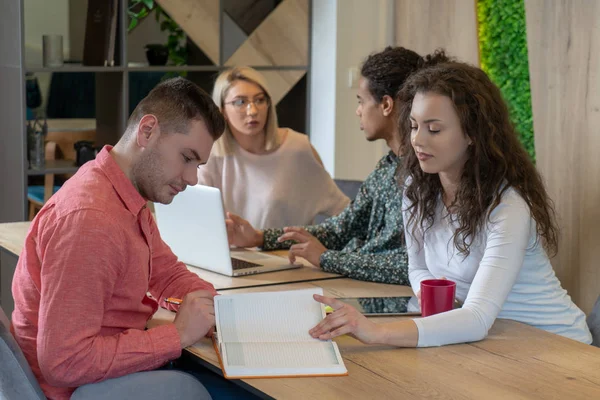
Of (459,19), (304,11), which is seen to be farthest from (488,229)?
(304,11)

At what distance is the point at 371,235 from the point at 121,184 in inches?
42.2

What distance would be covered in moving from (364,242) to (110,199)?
1.11 metres

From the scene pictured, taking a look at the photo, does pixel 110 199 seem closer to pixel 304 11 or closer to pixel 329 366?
pixel 329 366

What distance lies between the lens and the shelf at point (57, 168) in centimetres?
374

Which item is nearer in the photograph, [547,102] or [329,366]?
[329,366]

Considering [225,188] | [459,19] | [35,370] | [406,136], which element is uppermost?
[459,19]

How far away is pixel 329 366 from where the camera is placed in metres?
1.51

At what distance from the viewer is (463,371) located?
1508 mm

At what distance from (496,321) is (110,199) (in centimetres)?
90

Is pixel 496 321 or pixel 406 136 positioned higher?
pixel 406 136

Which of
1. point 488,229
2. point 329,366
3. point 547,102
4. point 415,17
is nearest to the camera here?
point 329,366

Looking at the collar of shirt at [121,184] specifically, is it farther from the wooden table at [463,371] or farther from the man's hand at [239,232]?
the man's hand at [239,232]

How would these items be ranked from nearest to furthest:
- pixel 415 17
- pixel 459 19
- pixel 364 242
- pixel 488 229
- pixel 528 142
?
pixel 488 229, pixel 364 242, pixel 528 142, pixel 459 19, pixel 415 17

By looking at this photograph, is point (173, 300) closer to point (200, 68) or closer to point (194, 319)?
point (194, 319)
